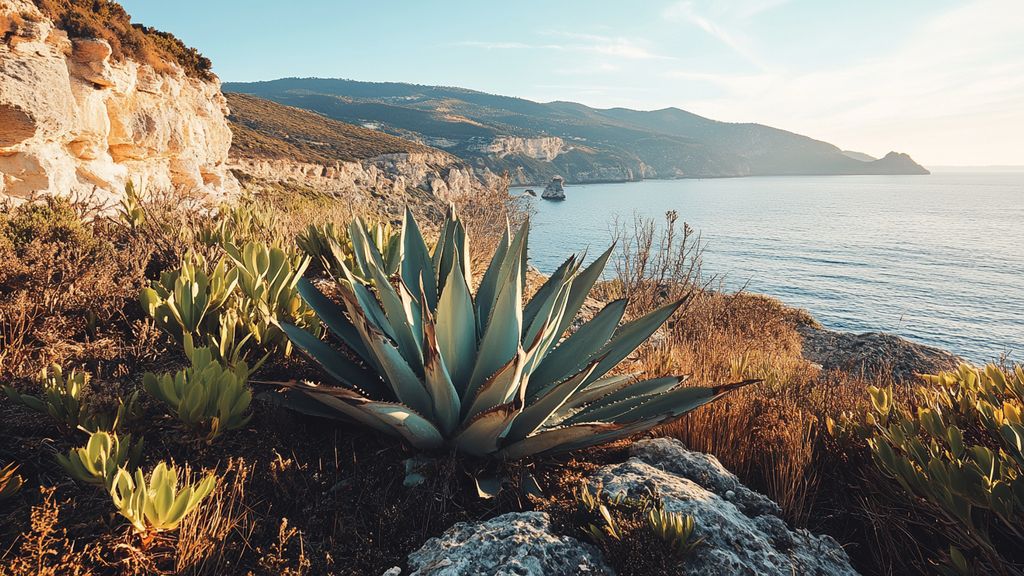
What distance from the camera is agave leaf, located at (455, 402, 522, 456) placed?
1562mm

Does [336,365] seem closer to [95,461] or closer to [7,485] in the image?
[95,461]

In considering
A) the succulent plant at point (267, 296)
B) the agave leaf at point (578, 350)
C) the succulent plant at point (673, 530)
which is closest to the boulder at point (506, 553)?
the succulent plant at point (673, 530)

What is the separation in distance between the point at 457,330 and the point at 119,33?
14.1m

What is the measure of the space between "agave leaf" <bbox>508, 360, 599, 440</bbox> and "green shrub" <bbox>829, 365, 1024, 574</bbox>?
113 centimetres

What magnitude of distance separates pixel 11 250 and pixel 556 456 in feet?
11.4

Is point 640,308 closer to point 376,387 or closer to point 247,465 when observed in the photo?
point 376,387

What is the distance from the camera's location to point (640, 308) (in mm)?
6246

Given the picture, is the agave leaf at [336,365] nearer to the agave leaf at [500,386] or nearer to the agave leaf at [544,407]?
the agave leaf at [500,386]

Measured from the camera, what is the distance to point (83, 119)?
8.77 metres

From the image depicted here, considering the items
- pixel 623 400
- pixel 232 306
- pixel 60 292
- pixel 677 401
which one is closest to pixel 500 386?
pixel 623 400

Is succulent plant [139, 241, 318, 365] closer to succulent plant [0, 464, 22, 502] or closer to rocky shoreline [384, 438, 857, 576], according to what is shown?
succulent plant [0, 464, 22, 502]

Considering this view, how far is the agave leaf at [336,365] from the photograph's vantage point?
2.06 m

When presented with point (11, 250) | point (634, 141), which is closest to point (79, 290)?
point (11, 250)

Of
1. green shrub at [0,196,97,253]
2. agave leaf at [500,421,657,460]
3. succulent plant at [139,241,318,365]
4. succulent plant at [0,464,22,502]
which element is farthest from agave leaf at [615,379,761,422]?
green shrub at [0,196,97,253]
